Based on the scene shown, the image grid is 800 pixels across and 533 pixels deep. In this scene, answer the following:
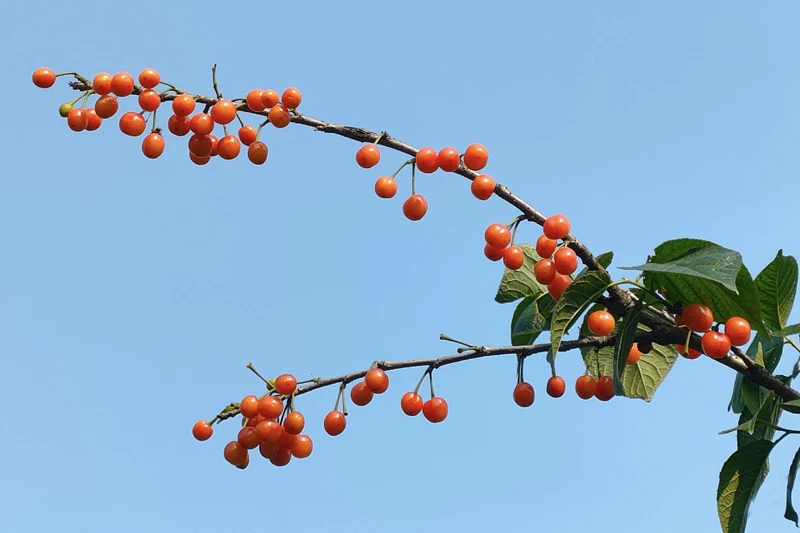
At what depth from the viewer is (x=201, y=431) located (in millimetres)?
3258

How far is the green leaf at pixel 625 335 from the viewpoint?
2705 mm

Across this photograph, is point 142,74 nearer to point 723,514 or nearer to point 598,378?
point 598,378

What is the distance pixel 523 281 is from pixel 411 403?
2.16 ft

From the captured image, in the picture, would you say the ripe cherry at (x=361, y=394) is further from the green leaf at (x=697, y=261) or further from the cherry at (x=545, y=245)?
the green leaf at (x=697, y=261)

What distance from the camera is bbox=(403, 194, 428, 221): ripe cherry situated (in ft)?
9.95

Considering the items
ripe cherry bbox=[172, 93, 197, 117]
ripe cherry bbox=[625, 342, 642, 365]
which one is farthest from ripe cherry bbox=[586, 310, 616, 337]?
ripe cherry bbox=[172, 93, 197, 117]

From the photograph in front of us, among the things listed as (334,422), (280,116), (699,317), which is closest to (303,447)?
(334,422)

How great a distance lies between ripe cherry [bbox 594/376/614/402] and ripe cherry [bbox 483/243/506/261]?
701 mm

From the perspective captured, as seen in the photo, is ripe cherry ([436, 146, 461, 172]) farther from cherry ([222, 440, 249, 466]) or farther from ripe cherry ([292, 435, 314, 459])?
cherry ([222, 440, 249, 466])

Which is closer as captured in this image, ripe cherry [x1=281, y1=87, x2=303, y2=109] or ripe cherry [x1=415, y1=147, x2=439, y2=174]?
ripe cherry [x1=415, y1=147, x2=439, y2=174]

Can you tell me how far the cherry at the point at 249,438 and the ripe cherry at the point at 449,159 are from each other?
1252 mm

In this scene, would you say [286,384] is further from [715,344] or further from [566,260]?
[715,344]

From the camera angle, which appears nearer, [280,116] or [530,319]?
[280,116]

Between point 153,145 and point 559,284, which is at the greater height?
point 153,145
